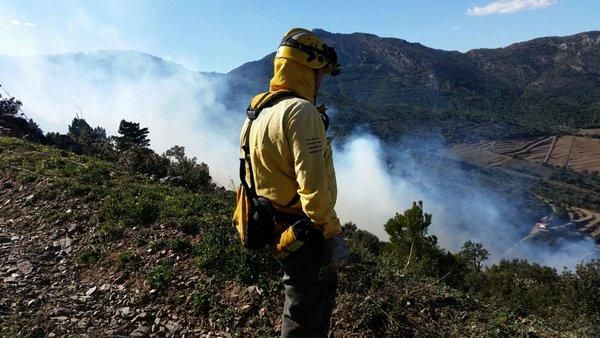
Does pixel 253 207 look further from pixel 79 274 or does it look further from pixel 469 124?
pixel 469 124

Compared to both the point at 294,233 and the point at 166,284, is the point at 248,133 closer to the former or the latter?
the point at 294,233

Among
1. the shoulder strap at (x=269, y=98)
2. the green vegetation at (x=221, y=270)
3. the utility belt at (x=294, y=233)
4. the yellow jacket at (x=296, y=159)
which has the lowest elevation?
the green vegetation at (x=221, y=270)

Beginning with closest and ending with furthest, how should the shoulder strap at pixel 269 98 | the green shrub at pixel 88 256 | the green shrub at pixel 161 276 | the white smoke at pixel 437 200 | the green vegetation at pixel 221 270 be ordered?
the shoulder strap at pixel 269 98 → the green vegetation at pixel 221 270 → the green shrub at pixel 161 276 → the green shrub at pixel 88 256 → the white smoke at pixel 437 200

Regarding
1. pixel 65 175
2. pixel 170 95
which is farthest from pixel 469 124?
pixel 65 175

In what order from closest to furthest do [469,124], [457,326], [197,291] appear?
[457,326] → [197,291] → [469,124]

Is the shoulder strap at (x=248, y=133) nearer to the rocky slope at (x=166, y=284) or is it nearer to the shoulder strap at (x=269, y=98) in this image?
the shoulder strap at (x=269, y=98)

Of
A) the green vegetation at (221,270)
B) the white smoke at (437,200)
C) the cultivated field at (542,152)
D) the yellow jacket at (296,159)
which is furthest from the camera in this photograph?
the cultivated field at (542,152)

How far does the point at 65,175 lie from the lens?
10.2 meters

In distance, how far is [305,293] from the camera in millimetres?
3541

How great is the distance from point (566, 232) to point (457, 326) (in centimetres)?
10458

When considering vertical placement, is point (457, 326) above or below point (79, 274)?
below

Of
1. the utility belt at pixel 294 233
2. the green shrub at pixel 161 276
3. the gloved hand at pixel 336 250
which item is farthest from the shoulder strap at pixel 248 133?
the green shrub at pixel 161 276

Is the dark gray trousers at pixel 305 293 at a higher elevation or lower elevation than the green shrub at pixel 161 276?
higher

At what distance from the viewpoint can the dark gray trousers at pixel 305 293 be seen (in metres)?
3.46
